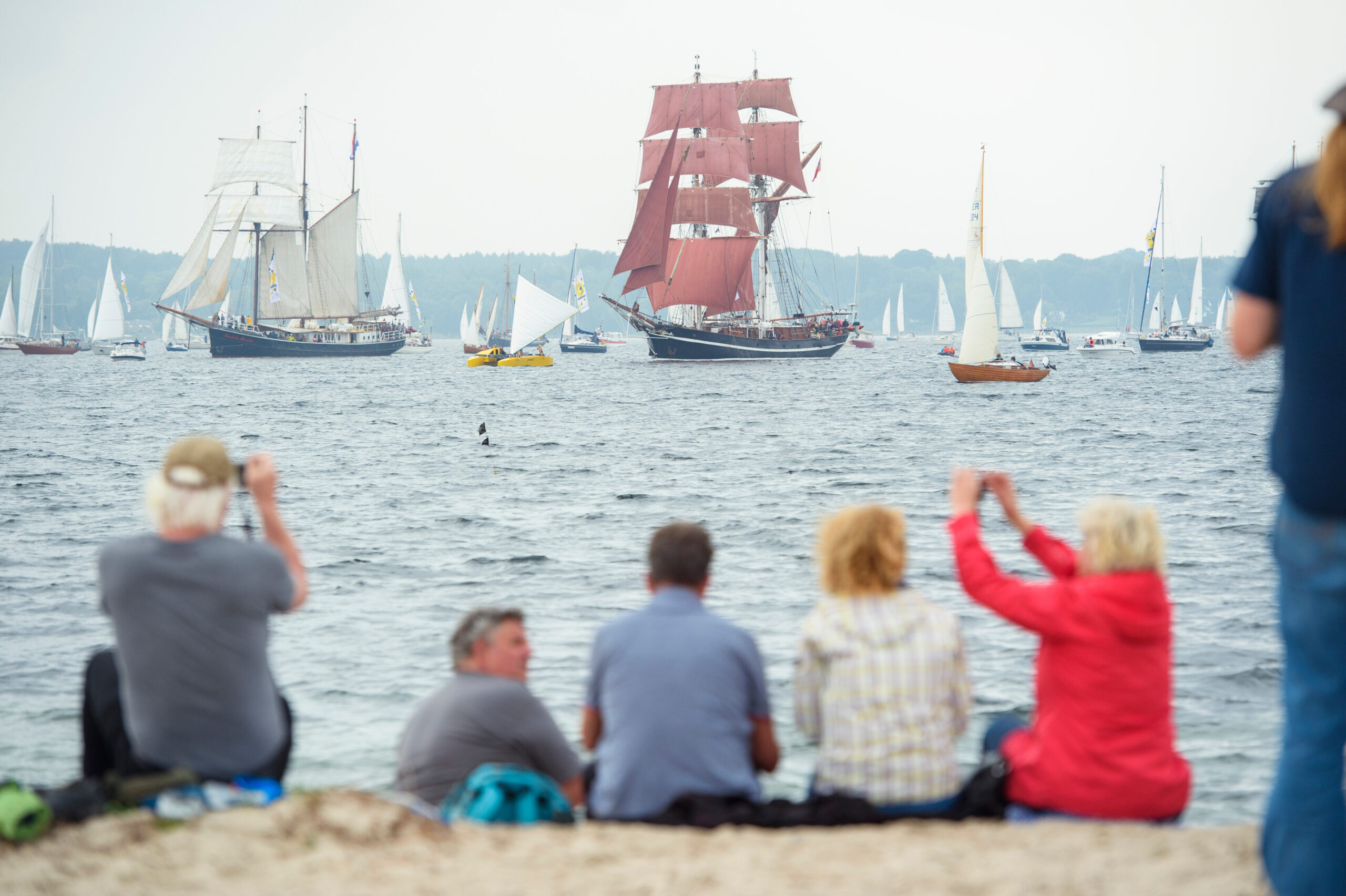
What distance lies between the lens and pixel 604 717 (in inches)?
147

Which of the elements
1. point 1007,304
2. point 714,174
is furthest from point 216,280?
point 1007,304

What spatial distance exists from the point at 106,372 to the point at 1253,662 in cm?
8221

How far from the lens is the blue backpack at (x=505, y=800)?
12.4 feet

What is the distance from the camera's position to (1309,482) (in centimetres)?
240

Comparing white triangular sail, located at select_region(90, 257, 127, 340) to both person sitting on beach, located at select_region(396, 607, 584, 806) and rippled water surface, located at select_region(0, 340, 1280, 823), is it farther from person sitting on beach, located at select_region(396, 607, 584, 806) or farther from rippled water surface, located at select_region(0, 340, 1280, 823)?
person sitting on beach, located at select_region(396, 607, 584, 806)

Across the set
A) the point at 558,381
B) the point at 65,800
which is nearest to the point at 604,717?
the point at 65,800

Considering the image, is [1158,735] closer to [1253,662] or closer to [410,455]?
[1253,662]

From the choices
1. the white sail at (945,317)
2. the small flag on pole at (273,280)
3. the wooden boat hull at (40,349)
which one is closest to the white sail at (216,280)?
the small flag on pole at (273,280)

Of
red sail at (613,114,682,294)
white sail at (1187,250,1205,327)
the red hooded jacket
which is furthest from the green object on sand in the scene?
white sail at (1187,250,1205,327)

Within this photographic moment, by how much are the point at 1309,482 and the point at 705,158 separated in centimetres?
8214

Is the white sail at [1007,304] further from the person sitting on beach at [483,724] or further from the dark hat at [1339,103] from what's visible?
the dark hat at [1339,103]

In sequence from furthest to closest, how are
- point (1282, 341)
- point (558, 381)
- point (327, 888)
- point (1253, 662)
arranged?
point (558, 381) < point (1253, 662) < point (327, 888) < point (1282, 341)

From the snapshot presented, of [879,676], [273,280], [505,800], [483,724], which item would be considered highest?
[273,280]

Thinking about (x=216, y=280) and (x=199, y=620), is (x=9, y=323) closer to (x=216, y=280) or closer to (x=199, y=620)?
(x=216, y=280)
